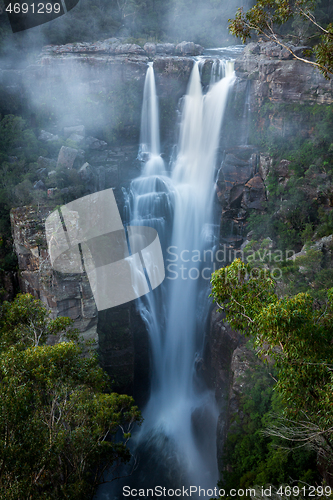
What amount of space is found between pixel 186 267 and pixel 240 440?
11063mm

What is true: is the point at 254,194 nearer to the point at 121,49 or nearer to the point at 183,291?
the point at 183,291

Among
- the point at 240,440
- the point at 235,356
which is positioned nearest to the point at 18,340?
the point at 240,440

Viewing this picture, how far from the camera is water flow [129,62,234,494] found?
1700 centimetres

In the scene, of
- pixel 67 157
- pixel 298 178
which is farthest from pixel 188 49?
pixel 298 178

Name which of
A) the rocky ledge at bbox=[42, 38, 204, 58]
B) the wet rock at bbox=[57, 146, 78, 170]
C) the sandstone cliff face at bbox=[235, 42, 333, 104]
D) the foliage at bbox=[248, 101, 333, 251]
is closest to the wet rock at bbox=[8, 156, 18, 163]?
the wet rock at bbox=[57, 146, 78, 170]

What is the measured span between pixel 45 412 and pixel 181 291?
13.3 meters

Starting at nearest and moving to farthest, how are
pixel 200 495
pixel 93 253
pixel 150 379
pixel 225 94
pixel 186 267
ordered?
pixel 200 495 < pixel 93 253 < pixel 150 379 < pixel 186 267 < pixel 225 94

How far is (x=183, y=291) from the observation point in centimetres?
2102

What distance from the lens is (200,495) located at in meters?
15.1

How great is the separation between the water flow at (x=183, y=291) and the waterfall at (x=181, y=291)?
0.17 ft

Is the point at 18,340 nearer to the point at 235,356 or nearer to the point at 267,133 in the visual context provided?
the point at 235,356

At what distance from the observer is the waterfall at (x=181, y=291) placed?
652 inches

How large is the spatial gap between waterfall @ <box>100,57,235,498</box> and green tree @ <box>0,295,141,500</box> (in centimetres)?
758

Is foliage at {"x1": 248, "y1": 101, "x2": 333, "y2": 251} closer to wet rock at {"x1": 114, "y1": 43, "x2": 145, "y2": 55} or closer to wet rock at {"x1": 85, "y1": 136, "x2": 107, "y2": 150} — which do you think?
wet rock at {"x1": 114, "y1": 43, "x2": 145, "y2": 55}
